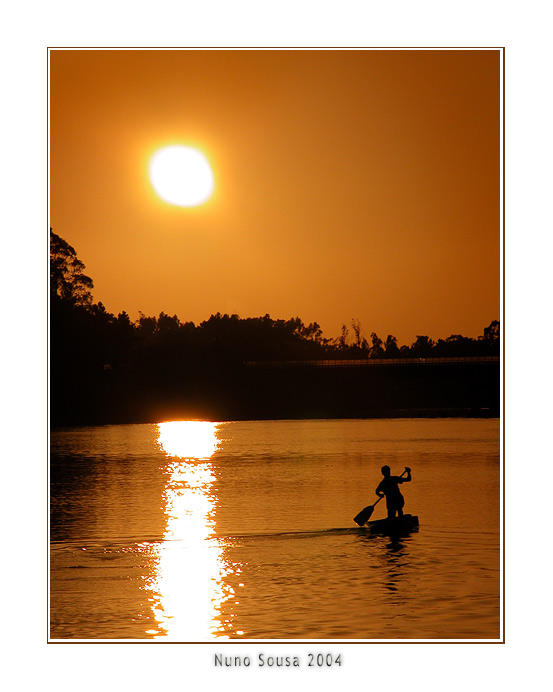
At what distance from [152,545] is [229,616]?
7.99m

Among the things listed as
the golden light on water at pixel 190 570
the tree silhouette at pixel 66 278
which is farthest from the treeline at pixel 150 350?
the golden light on water at pixel 190 570

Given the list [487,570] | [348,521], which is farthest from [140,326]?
[487,570]

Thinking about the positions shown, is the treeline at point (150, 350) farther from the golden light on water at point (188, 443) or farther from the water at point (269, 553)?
the water at point (269, 553)

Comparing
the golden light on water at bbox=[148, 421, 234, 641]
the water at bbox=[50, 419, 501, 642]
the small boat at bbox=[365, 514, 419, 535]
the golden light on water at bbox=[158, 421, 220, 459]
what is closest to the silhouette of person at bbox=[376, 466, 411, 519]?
the small boat at bbox=[365, 514, 419, 535]

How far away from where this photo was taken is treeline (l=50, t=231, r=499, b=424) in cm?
6675

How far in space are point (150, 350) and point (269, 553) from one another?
215 feet

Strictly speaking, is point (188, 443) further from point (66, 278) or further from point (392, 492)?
point (392, 492)

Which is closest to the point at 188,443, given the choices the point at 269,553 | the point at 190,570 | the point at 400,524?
the point at 400,524

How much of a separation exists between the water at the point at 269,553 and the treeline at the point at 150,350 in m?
20.2

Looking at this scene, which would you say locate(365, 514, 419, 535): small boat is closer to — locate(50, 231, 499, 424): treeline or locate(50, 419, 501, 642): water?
locate(50, 419, 501, 642): water

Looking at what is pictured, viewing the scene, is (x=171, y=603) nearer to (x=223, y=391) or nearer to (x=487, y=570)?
(x=487, y=570)

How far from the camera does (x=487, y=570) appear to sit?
17.8m

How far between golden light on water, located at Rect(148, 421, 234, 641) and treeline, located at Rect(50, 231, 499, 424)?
29184mm

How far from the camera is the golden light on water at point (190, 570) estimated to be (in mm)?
14006
